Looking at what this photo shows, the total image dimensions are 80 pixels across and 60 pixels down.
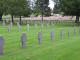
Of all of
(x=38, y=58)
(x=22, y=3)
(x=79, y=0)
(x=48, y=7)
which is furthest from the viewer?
(x=48, y=7)

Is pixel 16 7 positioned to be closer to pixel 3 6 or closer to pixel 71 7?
pixel 3 6

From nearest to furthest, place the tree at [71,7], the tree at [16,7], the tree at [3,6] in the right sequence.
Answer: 1. the tree at [71,7]
2. the tree at [16,7]
3. the tree at [3,6]

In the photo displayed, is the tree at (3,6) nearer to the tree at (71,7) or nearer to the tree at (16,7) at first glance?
the tree at (16,7)

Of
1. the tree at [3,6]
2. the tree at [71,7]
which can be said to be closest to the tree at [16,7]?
the tree at [3,6]

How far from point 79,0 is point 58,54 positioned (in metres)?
48.6

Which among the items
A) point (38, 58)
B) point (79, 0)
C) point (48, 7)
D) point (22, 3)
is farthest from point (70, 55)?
point (48, 7)

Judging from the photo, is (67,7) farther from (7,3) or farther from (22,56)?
(22,56)

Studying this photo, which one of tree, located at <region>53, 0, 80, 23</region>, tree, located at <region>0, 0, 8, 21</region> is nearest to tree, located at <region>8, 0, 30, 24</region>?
tree, located at <region>0, 0, 8, 21</region>

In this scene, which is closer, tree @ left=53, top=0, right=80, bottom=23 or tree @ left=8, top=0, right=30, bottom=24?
tree @ left=53, top=0, right=80, bottom=23

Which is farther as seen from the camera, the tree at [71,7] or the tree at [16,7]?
the tree at [16,7]

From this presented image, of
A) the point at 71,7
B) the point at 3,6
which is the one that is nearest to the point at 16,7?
the point at 3,6

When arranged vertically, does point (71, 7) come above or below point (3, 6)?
below

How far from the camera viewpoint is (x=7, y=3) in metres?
66.3

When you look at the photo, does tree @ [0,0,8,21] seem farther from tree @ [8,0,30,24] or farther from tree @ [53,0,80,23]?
tree @ [53,0,80,23]
